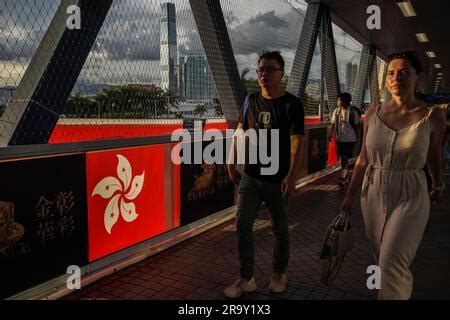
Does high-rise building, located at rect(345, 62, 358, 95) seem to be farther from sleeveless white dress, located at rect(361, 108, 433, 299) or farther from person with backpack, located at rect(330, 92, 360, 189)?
sleeveless white dress, located at rect(361, 108, 433, 299)

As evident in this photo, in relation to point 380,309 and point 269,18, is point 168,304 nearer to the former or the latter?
point 380,309

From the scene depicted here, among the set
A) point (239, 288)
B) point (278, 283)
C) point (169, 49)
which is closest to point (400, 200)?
point (278, 283)

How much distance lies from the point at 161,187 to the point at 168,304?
1.42m

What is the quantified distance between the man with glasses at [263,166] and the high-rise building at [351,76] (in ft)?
33.1

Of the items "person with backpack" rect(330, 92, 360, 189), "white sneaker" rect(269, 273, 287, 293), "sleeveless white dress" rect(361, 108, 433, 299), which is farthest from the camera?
"person with backpack" rect(330, 92, 360, 189)

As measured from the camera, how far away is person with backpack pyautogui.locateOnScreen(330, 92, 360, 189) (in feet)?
24.7

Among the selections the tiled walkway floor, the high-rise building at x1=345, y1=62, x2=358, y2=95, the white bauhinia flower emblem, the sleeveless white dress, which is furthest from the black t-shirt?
the high-rise building at x1=345, y1=62, x2=358, y2=95

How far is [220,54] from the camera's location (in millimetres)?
5418

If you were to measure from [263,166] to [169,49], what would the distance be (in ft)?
6.81

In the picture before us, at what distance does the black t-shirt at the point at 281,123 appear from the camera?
2.99m

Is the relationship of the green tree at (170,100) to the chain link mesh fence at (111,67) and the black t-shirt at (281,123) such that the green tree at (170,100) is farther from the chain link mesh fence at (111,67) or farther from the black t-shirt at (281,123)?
the black t-shirt at (281,123)

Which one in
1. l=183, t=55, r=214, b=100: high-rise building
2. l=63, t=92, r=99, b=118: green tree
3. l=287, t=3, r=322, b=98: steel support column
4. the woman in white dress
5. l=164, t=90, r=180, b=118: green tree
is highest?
l=287, t=3, r=322, b=98: steel support column

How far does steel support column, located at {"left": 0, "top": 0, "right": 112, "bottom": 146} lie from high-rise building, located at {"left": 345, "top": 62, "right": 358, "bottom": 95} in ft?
34.2

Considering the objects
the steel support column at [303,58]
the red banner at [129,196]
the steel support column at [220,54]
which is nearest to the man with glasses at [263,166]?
the red banner at [129,196]
